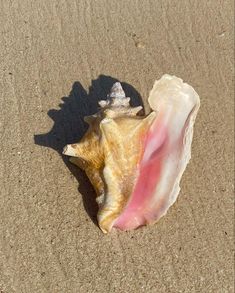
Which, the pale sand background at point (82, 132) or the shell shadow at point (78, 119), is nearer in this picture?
Result: the pale sand background at point (82, 132)

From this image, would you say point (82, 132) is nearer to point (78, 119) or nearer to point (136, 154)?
point (78, 119)

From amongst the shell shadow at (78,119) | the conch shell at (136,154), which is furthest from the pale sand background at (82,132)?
the conch shell at (136,154)

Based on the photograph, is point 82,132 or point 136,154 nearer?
point 136,154

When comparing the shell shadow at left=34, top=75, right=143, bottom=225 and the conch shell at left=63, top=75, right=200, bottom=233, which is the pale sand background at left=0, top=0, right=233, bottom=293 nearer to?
the shell shadow at left=34, top=75, right=143, bottom=225

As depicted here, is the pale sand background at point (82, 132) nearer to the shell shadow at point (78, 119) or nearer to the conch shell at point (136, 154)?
the shell shadow at point (78, 119)

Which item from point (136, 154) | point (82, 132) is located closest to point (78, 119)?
point (82, 132)
